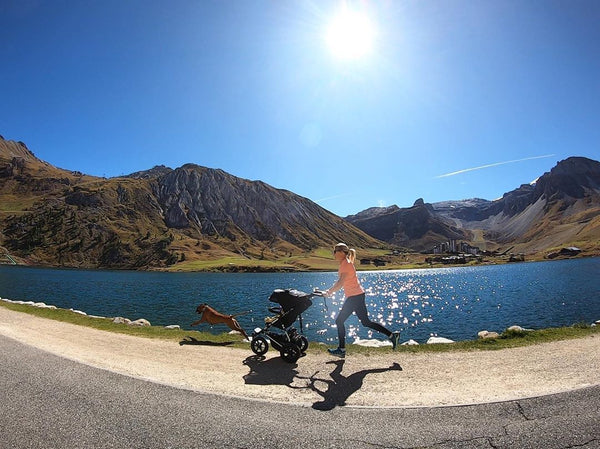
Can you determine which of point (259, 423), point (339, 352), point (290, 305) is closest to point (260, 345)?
point (290, 305)

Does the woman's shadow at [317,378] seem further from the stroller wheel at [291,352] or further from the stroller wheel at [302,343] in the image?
the stroller wheel at [302,343]

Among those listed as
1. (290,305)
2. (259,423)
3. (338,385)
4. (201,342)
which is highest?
(290,305)

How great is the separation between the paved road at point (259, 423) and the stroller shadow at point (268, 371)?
6.34 feet

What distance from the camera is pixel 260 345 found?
1316cm

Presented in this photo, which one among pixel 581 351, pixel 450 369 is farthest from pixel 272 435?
pixel 581 351

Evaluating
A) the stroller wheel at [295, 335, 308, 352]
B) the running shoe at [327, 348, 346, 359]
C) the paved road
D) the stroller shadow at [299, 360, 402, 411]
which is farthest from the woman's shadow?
the paved road

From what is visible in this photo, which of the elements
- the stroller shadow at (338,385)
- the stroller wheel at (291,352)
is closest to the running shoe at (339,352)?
the stroller shadow at (338,385)

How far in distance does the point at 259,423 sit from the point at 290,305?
217 inches

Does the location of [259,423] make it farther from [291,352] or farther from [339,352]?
[339,352]

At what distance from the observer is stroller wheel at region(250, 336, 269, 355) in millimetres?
13062

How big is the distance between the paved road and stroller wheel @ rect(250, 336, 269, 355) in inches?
179

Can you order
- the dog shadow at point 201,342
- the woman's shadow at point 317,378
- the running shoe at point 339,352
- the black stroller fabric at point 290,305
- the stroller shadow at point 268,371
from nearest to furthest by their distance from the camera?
the woman's shadow at point 317,378
the stroller shadow at point 268,371
the black stroller fabric at point 290,305
the running shoe at point 339,352
the dog shadow at point 201,342

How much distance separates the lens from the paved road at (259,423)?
6176 mm

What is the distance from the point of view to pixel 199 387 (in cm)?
931
